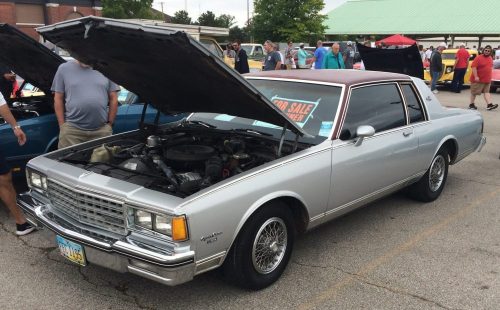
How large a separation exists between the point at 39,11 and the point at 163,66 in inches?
1511

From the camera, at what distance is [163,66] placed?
3.56 m

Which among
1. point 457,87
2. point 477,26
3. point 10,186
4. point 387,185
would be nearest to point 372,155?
point 387,185

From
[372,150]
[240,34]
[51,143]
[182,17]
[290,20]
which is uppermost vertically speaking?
[182,17]

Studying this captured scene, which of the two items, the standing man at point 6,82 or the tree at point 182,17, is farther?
the tree at point 182,17

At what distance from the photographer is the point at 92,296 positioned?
332 cm

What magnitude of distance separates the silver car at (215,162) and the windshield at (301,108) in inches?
0.5

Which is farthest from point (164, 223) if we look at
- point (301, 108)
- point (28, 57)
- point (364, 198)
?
point (28, 57)

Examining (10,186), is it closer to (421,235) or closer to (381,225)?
(381,225)

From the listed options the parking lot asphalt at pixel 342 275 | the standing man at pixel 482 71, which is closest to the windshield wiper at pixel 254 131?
the parking lot asphalt at pixel 342 275

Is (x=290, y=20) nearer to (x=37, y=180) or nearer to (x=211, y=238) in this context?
(x=37, y=180)

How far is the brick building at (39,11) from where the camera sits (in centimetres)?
3425

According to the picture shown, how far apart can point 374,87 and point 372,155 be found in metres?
0.75

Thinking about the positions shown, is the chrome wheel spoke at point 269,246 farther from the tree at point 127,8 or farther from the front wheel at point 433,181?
the tree at point 127,8

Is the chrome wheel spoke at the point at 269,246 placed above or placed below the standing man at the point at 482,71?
below
